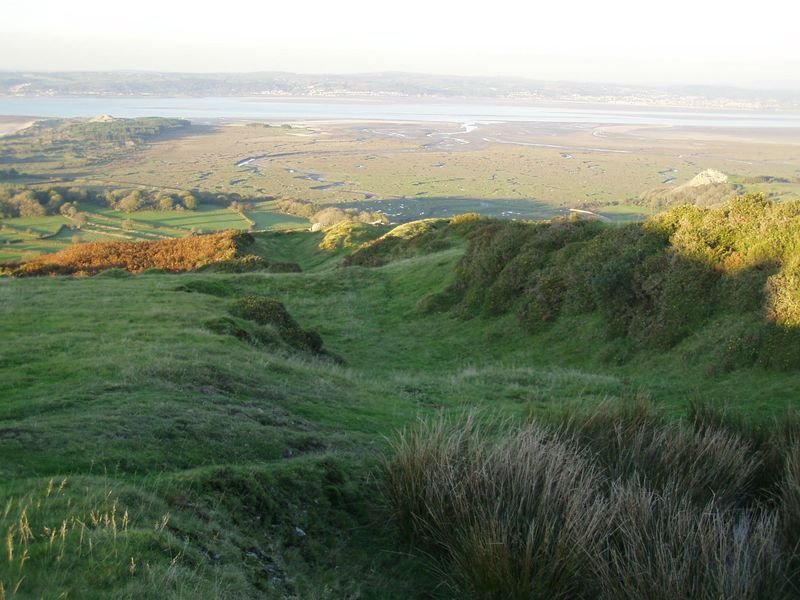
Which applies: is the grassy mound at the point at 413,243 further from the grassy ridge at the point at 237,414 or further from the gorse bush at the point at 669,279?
the grassy ridge at the point at 237,414

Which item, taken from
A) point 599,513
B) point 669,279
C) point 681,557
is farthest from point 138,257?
point 681,557

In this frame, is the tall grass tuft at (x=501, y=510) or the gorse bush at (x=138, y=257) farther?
the gorse bush at (x=138, y=257)

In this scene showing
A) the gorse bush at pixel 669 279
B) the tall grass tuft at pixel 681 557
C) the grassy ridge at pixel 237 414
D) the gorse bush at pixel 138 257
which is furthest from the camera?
the gorse bush at pixel 138 257

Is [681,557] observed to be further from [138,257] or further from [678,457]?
[138,257]

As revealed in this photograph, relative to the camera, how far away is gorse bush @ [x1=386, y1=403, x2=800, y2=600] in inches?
239

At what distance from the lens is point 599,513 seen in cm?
649

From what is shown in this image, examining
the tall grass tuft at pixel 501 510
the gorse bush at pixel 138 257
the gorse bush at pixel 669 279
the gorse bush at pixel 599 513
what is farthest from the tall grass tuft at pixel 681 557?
the gorse bush at pixel 138 257

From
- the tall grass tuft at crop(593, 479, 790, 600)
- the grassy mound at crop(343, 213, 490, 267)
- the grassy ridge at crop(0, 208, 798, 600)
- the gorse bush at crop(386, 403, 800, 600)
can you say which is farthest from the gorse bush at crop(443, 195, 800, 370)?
the grassy mound at crop(343, 213, 490, 267)

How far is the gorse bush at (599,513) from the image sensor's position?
6059mm

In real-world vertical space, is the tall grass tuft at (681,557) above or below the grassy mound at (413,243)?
above

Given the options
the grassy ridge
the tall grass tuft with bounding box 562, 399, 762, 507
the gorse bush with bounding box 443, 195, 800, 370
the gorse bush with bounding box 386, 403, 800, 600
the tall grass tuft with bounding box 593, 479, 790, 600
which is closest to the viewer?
the grassy ridge

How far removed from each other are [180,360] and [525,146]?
132252 millimetres

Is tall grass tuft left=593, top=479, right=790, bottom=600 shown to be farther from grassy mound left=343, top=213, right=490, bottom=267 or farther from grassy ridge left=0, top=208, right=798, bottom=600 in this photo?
grassy mound left=343, top=213, right=490, bottom=267

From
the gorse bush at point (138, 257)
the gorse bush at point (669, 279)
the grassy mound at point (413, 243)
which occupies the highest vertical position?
the gorse bush at point (669, 279)
